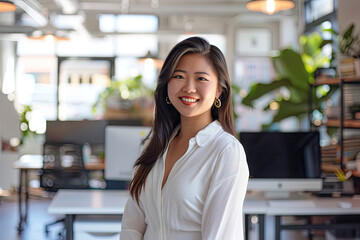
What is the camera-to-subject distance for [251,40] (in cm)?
1168

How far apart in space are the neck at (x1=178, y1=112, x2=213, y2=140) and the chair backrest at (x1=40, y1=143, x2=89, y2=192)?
4789 millimetres

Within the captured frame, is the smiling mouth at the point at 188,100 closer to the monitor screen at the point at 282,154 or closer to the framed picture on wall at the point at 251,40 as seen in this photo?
the monitor screen at the point at 282,154

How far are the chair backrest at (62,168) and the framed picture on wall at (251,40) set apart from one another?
5.93 meters

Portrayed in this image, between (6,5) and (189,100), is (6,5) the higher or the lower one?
the higher one

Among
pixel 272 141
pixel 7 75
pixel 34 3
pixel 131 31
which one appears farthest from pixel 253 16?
pixel 272 141

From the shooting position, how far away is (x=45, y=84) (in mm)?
11641

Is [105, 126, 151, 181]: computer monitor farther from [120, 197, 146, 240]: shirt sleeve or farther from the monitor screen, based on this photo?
[120, 197, 146, 240]: shirt sleeve

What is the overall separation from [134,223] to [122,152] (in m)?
2.47

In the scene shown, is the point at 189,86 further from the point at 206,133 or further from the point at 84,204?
the point at 84,204

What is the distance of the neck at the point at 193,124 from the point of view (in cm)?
182

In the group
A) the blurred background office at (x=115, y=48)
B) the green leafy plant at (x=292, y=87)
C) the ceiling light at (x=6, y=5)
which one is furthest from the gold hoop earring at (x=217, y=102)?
the blurred background office at (x=115, y=48)

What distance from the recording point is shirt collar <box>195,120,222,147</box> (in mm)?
1748

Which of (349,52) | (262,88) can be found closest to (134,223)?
(349,52)

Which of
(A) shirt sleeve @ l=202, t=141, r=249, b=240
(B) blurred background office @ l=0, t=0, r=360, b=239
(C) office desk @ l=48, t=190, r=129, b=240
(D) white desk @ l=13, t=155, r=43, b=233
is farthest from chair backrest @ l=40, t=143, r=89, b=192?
(A) shirt sleeve @ l=202, t=141, r=249, b=240
